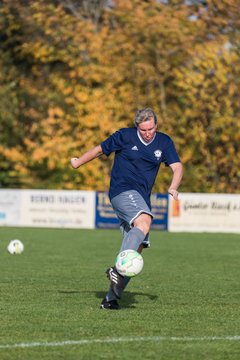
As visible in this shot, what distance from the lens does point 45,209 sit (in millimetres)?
31594

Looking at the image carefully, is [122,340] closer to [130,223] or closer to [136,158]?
[130,223]

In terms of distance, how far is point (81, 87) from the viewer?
138 feet

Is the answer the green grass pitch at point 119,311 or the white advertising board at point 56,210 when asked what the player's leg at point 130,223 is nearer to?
the green grass pitch at point 119,311

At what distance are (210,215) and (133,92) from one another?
1224 centimetres

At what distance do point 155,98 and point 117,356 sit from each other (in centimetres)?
3497

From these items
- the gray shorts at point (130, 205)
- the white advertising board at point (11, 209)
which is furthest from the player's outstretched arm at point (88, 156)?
the white advertising board at point (11, 209)

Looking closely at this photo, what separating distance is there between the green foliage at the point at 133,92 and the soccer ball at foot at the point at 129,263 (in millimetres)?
30595

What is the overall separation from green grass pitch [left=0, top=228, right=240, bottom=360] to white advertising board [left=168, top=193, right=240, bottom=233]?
33.6ft

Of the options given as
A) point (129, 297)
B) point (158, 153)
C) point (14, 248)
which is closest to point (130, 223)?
point (158, 153)

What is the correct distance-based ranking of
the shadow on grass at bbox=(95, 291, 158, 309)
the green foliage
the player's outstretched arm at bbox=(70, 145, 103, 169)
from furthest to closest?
1. the green foliage
2. the shadow on grass at bbox=(95, 291, 158, 309)
3. the player's outstretched arm at bbox=(70, 145, 103, 169)

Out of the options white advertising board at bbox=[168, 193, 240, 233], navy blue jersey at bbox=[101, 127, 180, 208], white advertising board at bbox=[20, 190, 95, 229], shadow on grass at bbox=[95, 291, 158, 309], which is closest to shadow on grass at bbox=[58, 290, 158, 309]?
shadow on grass at bbox=[95, 291, 158, 309]

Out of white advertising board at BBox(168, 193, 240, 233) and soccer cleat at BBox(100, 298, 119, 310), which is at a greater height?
soccer cleat at BBox(100, 298, 119, 310)

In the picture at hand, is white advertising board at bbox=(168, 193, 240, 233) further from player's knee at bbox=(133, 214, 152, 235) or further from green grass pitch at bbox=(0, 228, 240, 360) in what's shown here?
player's knee at bbox=(133, 214, 152, 235)

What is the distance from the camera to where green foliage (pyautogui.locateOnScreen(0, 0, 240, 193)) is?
40.6 meters
